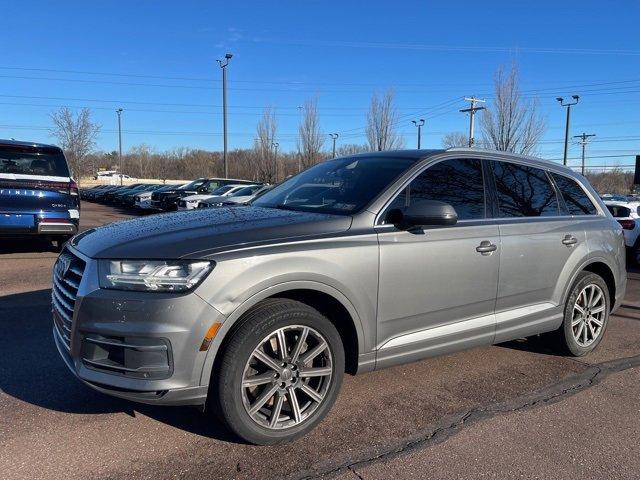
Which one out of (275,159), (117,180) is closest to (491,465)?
(275,159)

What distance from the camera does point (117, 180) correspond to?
73.8 meters

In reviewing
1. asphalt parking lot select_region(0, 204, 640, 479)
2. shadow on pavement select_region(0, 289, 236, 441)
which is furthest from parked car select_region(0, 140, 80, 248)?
asphalt parking lot select_region(0, 204, 640, 479)

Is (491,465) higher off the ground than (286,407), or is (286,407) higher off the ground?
(286,407)

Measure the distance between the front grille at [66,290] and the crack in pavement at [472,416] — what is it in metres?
1.52

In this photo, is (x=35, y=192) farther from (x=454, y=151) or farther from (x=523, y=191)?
(x=523, y=191)

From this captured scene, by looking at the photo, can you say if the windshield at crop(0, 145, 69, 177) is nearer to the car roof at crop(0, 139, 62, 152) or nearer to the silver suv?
the car roof at crop(0, 139, 62, 152)

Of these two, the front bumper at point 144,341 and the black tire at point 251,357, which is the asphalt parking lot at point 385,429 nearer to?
the black tire at point 251,357

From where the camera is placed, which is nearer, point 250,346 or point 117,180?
point 250,346

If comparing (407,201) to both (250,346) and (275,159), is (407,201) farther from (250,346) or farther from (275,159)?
(275,159)

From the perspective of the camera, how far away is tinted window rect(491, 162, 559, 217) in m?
4.23

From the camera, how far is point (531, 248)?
416cm

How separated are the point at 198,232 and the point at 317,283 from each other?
750mm

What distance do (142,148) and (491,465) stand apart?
4669 inches

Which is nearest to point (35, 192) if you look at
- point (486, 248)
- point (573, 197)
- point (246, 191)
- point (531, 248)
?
point (486, 248)
